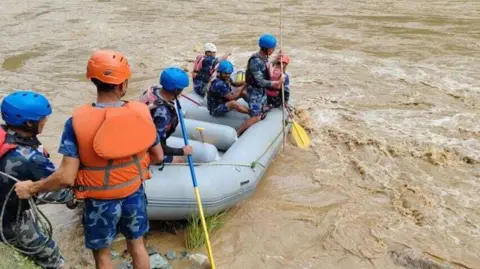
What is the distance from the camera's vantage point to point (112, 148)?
8.10 feet

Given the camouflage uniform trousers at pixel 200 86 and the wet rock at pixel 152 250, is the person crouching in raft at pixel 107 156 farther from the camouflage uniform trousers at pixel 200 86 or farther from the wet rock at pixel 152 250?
the camouflage uniform trousers at pixel 200 86

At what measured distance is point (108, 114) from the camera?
246 cm

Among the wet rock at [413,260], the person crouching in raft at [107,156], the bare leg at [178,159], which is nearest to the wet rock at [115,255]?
the bare leg at [178,159]

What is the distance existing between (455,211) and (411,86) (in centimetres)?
398

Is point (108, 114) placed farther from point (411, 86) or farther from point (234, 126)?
point (411, 86)

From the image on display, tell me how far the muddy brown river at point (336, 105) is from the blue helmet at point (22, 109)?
1.63 m

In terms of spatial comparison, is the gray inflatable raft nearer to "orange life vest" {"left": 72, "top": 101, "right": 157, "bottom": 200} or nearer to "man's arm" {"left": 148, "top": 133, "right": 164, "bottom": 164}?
"man's arm" {"left": 148, "top": 133, "right": 164, "bottom": 164}

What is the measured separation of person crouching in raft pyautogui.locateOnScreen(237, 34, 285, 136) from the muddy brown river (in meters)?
0.57

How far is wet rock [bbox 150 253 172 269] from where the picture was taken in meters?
3.64

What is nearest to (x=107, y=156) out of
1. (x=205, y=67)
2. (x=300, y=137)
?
(x=300, y=137)

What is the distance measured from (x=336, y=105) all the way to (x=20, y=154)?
571cm

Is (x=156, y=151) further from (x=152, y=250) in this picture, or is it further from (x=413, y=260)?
(x=413, y=260)

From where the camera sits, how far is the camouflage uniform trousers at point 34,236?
2.68m

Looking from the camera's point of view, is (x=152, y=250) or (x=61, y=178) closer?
(x=61, y=178)
